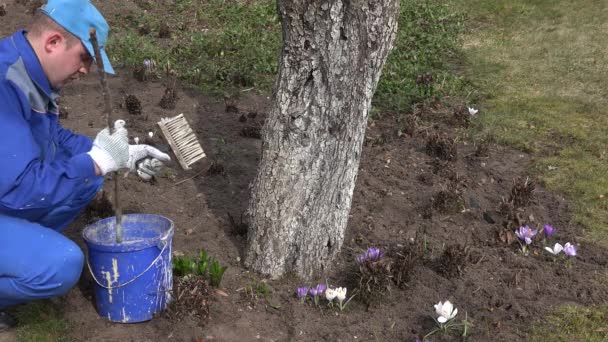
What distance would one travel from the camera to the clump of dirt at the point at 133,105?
20.3 ft

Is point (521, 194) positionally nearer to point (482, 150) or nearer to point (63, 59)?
point (482, 150)

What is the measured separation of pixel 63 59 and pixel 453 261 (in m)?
2.43

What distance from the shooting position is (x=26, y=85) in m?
3.27

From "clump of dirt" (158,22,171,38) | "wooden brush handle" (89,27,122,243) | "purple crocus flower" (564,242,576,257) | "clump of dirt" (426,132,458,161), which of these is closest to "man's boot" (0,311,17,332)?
"wooden brush handle" (89,27,122,243)

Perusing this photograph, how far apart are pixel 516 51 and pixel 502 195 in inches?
161

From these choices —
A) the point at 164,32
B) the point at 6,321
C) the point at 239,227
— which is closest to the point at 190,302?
the point at 239,227

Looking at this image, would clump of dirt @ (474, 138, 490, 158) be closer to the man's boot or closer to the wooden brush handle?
the wooden brush handle

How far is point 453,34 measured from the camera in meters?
9.38

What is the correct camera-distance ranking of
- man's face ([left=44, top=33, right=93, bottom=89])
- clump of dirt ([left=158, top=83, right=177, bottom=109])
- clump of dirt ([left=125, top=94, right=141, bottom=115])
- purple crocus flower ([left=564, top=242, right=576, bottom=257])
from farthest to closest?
clump of dirt ([left=158, top=83, right=177, bottom=109])
clump of dirt ([left=125, top=94, right=141, bottom=115])
purple crocus flower ([left=564, top=242, right=576, bottom=257])
man's face ([left=44, top=33, right=93, bottom=89])

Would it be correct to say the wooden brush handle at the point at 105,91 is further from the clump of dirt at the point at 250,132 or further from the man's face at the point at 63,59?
the clump of dirt at the point at 250,132

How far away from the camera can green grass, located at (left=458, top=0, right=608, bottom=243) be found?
5.54m

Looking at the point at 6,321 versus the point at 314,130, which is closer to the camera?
the point at 6,321

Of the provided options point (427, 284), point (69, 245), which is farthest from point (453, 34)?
point (69, 245)

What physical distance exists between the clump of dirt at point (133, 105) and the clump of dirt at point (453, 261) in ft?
10.7
